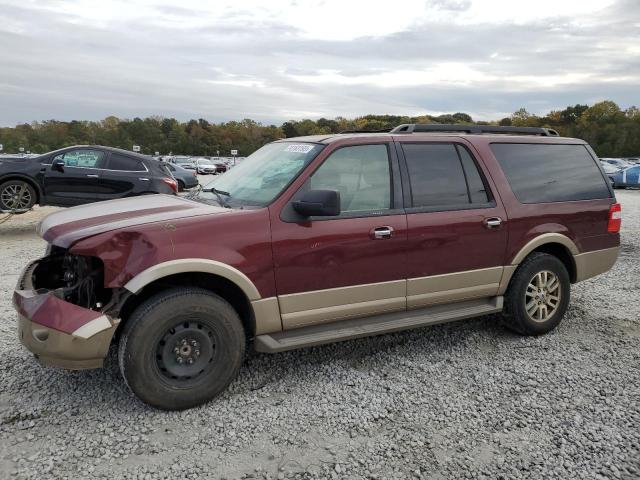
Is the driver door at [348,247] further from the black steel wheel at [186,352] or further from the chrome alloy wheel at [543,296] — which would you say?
the chrome alloy wheel at [543,296]

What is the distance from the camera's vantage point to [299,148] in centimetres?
405

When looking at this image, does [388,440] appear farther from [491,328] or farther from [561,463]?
[491,328]

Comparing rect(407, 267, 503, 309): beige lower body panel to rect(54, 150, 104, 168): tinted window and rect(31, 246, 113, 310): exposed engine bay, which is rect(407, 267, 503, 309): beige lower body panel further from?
rect(54, 150, 104, 168): tinted window

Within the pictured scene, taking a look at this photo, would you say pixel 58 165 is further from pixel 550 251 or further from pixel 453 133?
pixel 550 251

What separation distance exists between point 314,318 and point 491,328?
2.18m

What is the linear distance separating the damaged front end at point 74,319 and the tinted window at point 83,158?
816 centimetres

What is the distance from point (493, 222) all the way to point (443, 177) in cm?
58

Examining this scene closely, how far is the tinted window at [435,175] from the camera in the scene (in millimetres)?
4031

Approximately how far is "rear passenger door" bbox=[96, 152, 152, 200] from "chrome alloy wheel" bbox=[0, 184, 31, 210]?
1.42m

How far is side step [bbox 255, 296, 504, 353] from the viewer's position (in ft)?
11.5

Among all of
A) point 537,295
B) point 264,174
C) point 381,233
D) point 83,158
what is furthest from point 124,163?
point 537,295

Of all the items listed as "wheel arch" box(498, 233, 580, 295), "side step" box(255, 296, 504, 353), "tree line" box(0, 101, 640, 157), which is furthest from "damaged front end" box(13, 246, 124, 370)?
"tree line" box(0, 101, 640, 157)

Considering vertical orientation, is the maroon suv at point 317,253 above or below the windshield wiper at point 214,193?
below

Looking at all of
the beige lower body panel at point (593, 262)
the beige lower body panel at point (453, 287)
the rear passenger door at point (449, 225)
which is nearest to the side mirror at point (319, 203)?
the rear passenger door at point (449, 225)
